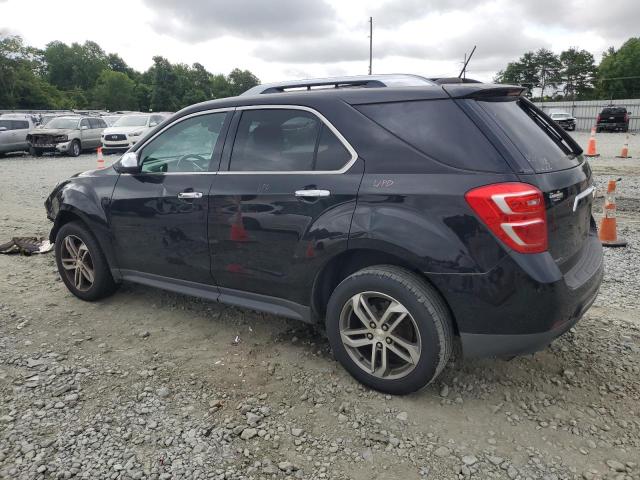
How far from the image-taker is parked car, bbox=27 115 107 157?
65.3 ft

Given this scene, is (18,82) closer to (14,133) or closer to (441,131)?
(14,133)

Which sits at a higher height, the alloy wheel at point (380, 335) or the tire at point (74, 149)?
the tire at point (74, 149)

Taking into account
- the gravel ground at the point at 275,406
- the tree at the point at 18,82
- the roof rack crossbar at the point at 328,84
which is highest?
the tree at the point at 18,82

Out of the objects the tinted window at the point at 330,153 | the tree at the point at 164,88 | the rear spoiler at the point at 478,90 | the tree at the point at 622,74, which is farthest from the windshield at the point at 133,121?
the tree at the point at 622,74

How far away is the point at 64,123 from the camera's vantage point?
2125cm

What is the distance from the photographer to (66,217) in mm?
4645

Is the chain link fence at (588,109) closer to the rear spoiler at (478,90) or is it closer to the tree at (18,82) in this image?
the rear spoiler at (478,90)

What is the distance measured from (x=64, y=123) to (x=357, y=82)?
21.1 meters

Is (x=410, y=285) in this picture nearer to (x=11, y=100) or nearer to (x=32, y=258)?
(x=32, y=258)

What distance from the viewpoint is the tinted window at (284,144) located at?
3.15 m

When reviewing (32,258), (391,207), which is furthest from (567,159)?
(32,258)

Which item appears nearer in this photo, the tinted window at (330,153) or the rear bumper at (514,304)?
the rear bumper at (514,304)

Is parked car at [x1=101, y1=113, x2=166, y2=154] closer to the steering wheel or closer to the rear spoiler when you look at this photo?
the steering wheel

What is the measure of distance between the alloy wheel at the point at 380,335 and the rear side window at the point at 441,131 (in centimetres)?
85
